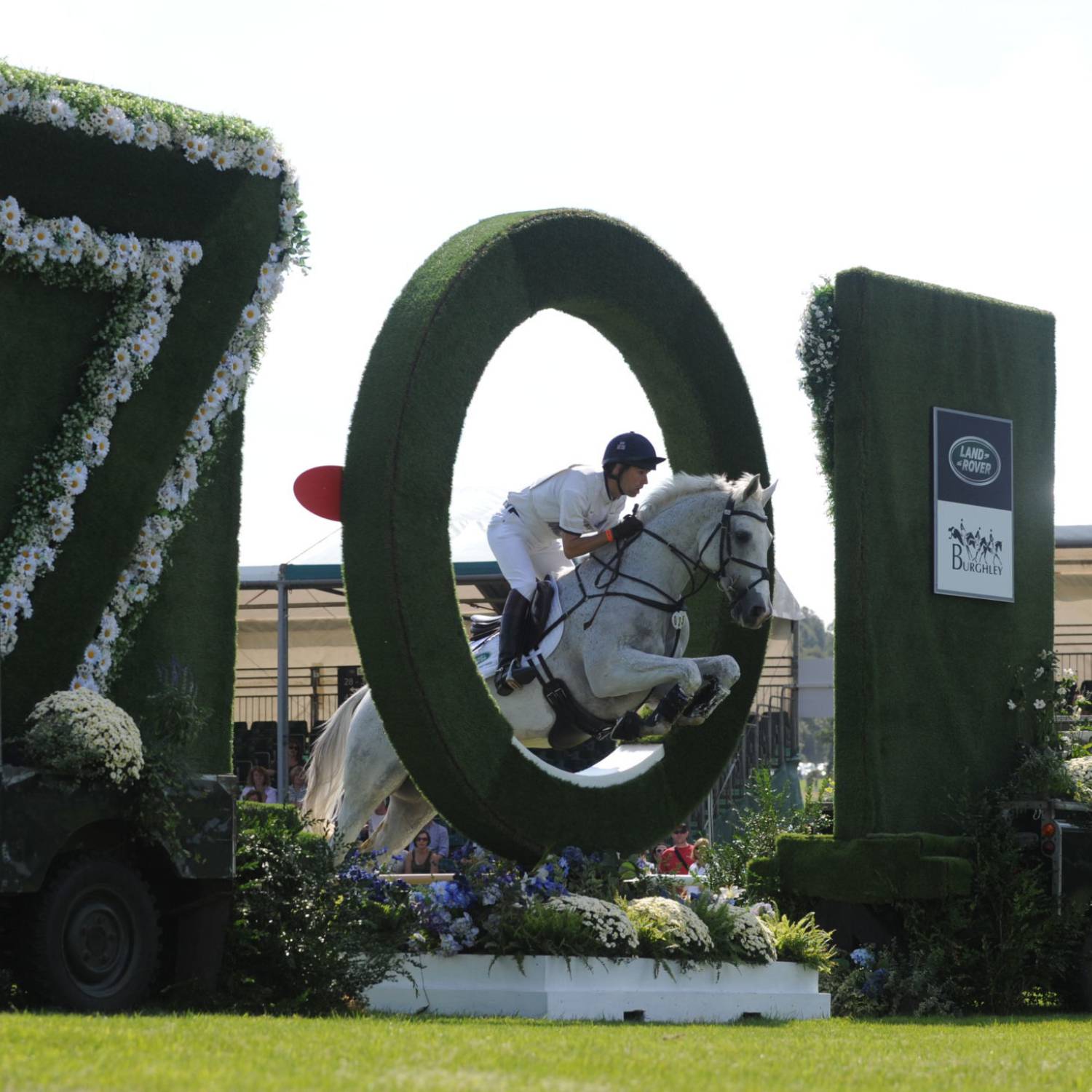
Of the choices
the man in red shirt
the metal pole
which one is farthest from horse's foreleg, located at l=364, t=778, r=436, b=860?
the metal pole

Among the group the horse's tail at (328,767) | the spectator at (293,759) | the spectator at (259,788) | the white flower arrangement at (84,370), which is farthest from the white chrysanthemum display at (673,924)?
the spectator at (293,759)

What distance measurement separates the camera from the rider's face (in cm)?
1048

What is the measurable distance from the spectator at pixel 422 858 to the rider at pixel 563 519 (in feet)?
18.3

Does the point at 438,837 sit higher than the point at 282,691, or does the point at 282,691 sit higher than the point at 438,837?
the point at 282,691

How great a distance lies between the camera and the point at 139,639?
854cm

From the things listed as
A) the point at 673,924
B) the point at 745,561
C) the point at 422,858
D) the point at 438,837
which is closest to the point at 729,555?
the point at 745,561

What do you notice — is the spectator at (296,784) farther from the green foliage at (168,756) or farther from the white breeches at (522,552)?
the green foliage at (168,756)

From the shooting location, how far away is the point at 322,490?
959 cm

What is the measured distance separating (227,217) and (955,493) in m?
6.59

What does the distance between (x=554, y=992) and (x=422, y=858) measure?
6.98m

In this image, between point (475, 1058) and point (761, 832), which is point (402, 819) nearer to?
point (761, 832)

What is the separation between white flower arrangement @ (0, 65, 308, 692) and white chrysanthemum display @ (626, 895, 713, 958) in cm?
343

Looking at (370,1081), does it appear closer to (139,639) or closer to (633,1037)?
(633,1037)

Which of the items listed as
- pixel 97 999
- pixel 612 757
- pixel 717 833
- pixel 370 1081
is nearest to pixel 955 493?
pixel 612 757
